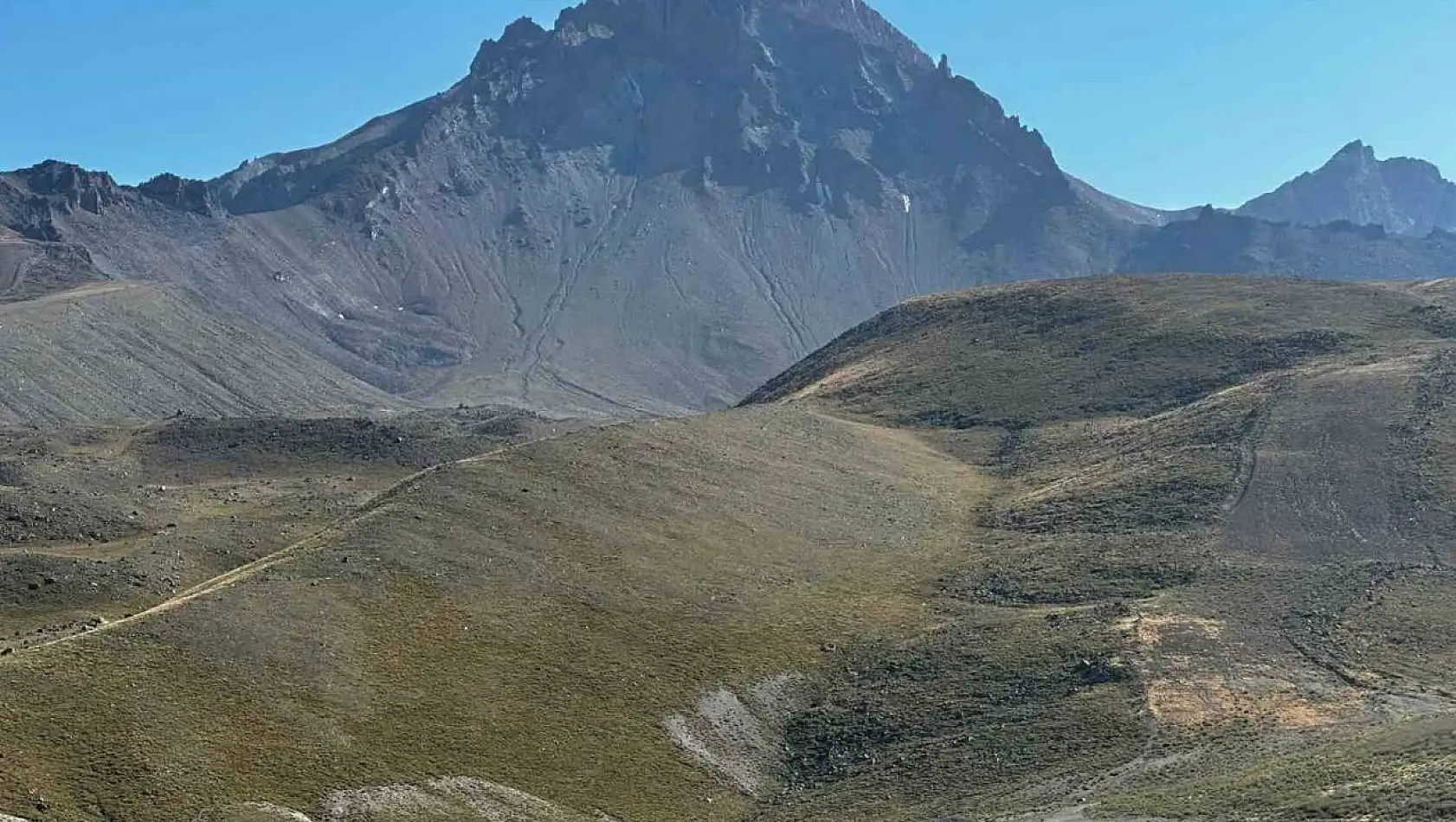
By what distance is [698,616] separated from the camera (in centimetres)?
8388

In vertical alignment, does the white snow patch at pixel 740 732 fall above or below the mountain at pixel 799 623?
below

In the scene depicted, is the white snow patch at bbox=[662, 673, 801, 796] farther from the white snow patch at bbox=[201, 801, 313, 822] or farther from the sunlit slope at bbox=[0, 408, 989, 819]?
the white snow patch at bbox=[201, 801, 313, 822]

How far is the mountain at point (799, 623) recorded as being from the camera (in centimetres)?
5875

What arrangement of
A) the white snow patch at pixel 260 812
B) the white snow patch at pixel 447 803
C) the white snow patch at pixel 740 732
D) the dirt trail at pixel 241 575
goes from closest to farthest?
the white snow patch at pixel 260 812, the white snow patch at pixel 447 803, the dirt trail at pixel 241 575, the white snow patch at pixel 740 732

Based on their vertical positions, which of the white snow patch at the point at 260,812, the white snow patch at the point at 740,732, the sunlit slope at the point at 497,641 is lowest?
the white snow patch at the point at 740,732


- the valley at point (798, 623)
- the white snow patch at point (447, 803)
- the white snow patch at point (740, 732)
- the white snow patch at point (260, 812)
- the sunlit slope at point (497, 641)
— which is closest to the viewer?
the white snow patch at point (260, 812)

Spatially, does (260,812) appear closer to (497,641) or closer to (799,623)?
(497,641)

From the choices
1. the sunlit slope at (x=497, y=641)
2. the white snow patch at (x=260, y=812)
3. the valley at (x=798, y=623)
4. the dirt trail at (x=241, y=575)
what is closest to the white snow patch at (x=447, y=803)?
the valley at (x=798, y=623)

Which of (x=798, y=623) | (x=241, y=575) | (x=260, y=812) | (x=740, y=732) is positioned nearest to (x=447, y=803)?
(x=260, y=812)

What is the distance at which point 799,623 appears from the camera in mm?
85875

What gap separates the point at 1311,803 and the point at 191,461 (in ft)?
Result: 492

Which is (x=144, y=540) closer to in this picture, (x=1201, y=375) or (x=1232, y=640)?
(x=1232, y=640)

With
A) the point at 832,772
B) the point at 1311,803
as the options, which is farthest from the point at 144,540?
the point at 1311,803

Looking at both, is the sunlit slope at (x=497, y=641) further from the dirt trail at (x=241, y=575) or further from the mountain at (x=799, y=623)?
the dirt trail at (x=241, y=575)
